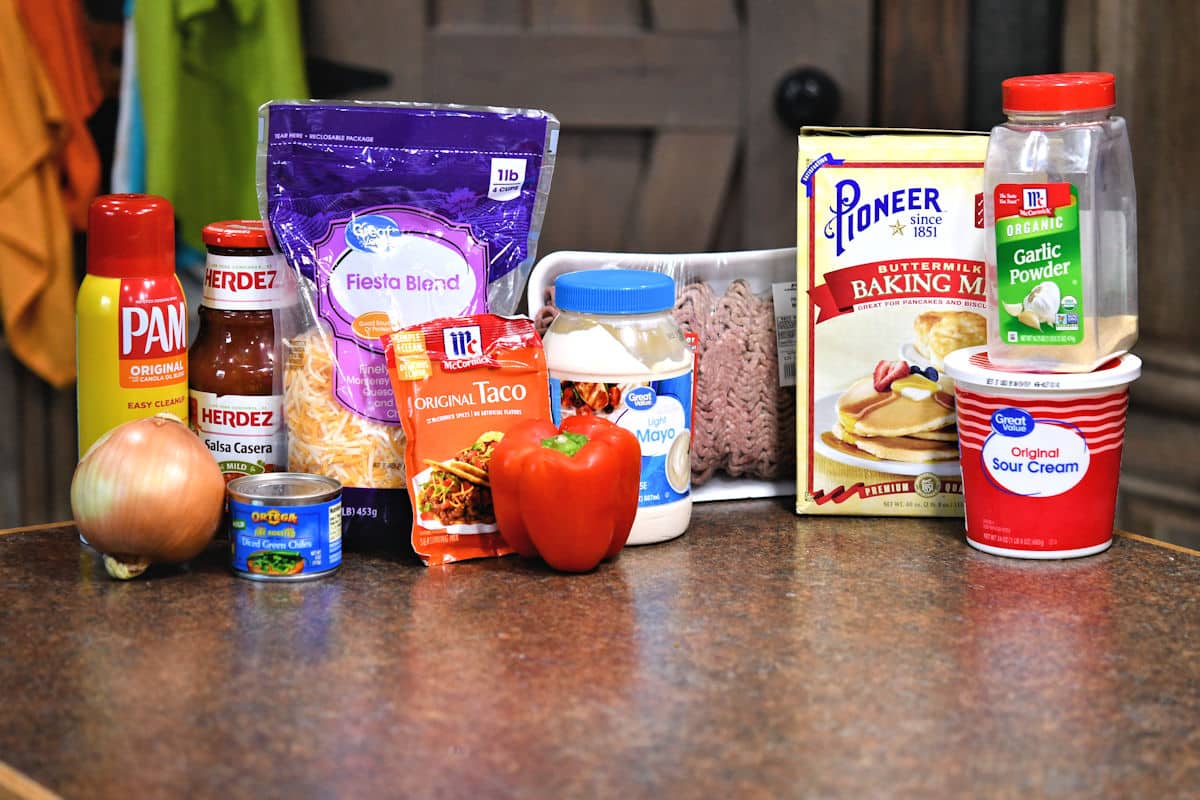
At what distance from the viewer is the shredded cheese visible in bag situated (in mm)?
1192

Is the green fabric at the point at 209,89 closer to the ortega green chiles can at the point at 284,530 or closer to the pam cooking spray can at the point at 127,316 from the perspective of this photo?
the pam cooking spray can at the point at 127,316

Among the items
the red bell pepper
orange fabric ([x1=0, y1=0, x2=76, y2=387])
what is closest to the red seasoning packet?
the red bell pepper

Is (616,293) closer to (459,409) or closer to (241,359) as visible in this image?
(459,409)

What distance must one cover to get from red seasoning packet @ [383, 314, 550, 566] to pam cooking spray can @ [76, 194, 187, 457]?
19 centimetres

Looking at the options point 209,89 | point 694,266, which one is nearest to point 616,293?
point 694,266

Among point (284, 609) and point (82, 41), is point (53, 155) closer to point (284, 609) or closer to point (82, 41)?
point (82, 41)


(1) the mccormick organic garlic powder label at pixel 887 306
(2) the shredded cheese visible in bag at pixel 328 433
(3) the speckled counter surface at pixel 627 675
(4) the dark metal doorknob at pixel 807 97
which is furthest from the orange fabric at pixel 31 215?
(1) the mccormick organic garlic powder label at pixel 887 306

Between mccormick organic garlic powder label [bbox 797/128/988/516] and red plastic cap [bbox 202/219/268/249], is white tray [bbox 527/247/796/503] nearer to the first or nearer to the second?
mccormick organic garlic powder label [bbox 797/128/988/516]

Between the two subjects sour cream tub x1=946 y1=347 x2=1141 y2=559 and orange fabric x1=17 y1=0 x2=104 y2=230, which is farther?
orange fabric x1=17 y1=0 x2=104 y2=230

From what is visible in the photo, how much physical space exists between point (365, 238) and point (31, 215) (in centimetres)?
89

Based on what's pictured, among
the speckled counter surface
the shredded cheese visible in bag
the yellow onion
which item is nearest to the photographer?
the speckled counter surface

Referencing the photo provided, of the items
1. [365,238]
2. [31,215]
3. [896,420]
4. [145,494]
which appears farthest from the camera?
[31,215]

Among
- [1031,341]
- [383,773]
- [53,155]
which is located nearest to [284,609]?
[383,773]

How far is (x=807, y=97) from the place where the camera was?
1924mm
